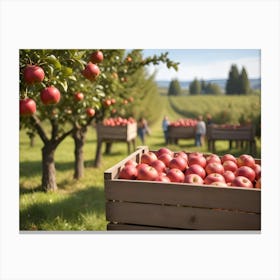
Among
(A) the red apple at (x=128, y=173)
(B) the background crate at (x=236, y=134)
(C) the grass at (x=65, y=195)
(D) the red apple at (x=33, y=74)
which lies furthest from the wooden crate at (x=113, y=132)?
(D) the red apple at (x=33, y=74)

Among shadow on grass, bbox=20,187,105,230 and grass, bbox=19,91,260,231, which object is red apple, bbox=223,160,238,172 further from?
shadow on grass, bbox=20,187,105,230

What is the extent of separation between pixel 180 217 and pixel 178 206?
0.07m

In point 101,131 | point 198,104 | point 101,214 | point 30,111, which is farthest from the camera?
point 198,104

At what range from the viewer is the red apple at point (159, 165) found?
104 inches

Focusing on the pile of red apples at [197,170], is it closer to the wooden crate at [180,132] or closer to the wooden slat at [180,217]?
the wooden slat at [180,217]

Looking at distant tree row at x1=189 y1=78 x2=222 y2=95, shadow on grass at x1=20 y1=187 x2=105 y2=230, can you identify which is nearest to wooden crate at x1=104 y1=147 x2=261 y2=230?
shadow on grass at x1=20 y1=187 x2=105 y2=230

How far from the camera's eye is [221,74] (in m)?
15.4

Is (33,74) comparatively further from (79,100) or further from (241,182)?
(79,100)

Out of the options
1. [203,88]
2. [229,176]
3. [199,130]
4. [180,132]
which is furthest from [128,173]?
[203,88]
